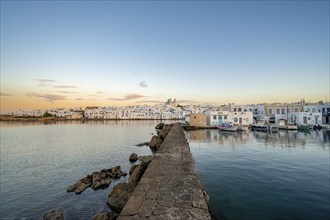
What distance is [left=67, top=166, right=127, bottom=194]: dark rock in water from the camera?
13.2m

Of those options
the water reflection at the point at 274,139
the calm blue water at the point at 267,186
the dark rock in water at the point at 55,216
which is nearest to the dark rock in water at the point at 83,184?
the dark rock in water at the point at 55,216

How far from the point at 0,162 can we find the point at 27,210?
16.1m

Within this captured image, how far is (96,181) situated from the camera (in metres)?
13.9

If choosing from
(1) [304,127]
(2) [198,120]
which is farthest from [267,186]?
(1) [304,127]

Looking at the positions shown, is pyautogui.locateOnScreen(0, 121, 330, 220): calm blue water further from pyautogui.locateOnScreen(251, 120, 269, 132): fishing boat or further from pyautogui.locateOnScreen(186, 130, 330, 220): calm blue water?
pyautogui.locateOnScreen(251, 120, 269, 132): fishing boat

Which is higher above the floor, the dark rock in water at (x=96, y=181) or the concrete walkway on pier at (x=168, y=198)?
the concrete walkway on pier at (x=168, y=198)

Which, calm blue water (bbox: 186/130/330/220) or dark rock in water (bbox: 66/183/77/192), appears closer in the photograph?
calm blue water (bbox: 186/130/330/220)

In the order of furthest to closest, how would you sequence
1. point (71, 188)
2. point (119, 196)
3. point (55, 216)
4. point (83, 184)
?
1. point (83, 184)
2. point (71, 188)
3. point (119, 196)
4. point (55, 216)

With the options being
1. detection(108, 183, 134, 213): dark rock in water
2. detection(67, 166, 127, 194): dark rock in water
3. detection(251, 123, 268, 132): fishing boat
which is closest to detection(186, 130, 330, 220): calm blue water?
detection(108, 183, 134, 213): dark rock in water

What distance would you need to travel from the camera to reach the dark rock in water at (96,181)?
43.3ft

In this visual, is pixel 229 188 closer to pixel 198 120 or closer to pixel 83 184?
pixel 83 184

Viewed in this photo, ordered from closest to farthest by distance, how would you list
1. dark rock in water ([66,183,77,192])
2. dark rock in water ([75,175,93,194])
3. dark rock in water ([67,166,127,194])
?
dark rock in water ([75,175,93,194]), dark rock in water ([66,183,77,192]), dark rock in water ([67,166,127,194])

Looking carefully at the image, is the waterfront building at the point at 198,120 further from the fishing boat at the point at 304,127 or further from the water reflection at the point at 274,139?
the fishing boat at the point at 304,127

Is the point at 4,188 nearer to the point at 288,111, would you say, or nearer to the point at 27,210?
the point at 27,210
